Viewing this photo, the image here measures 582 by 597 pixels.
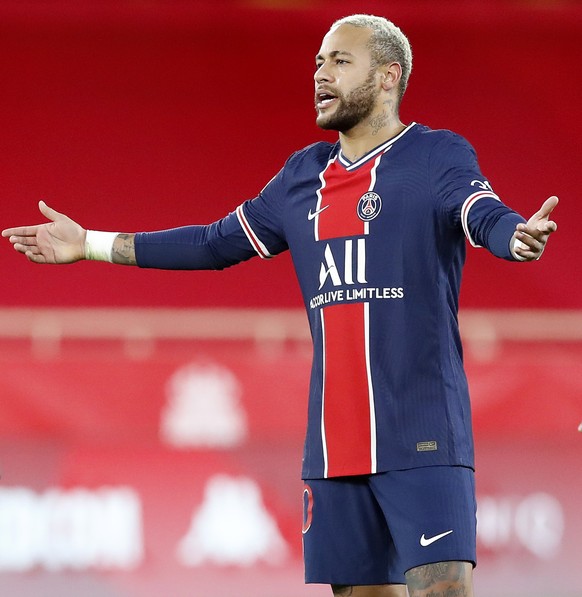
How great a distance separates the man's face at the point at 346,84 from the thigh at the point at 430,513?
80 centimetres

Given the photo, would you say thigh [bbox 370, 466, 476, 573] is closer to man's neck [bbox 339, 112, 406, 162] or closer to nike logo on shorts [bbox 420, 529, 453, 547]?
nike logo on shorts [bbox 420, 529, 453, 547]

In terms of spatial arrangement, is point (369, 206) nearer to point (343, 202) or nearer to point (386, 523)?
point (343, 202)

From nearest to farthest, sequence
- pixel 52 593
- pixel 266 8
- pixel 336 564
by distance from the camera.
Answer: pixel 336 564, pixel 52 593, pixel 266 8

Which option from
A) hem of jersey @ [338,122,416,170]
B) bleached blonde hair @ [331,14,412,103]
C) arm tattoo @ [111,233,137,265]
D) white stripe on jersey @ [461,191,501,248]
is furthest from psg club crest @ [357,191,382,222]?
arm tattoo @ [111,233,137,265]

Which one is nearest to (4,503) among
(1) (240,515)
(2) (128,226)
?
(1) (240,515)

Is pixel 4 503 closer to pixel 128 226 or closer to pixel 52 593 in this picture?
pixel 52 593

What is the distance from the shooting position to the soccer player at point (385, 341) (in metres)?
2.31

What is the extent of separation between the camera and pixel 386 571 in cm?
243

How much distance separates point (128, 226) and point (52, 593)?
4845 mm

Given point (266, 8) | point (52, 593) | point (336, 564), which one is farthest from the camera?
point (266, 8)

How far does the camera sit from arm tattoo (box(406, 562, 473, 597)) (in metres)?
2.24

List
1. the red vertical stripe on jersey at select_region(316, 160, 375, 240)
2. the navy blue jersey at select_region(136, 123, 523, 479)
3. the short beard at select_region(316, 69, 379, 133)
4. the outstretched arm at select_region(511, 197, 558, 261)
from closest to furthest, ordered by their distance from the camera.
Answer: the outstretched arm at select_region(511, 197, 558, 261) < the navy blue jersey at select_region(136, 123, 523, 479) < the red vertical stripe on jersey at select_region(316, 160, 375, 240) < the short beard at select_region(316, 69, 379, 133)

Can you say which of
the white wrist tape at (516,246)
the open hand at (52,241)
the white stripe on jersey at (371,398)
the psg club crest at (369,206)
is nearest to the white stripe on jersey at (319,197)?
the psg club crest at (369,206)

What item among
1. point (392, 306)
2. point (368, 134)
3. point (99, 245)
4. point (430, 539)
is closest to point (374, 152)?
point (368, 134)
